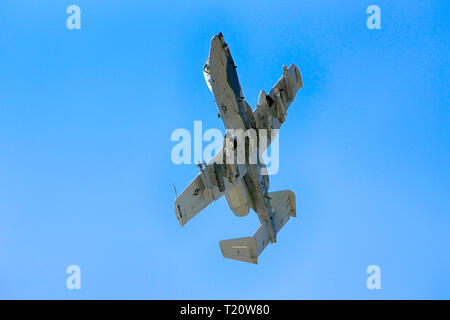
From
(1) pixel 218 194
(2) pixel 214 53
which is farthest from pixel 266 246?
(2) pixel 214 53

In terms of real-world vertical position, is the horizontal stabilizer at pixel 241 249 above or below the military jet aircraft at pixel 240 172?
below

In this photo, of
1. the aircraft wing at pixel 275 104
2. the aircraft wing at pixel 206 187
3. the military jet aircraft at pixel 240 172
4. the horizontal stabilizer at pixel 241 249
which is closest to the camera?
the aircraft wing at pixel 206 187

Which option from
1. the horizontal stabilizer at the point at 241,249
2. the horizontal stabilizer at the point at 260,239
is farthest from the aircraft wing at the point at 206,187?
the horizontal stabilizer at the point at 260,239

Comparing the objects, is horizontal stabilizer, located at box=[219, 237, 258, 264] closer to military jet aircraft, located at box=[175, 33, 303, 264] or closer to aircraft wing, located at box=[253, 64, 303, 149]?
military jet aircraft, located at box=[175, 33, 303, 264]

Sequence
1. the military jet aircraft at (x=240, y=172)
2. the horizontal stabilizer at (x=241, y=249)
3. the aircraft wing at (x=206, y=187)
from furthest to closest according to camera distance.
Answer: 1. the horizontal stabilizer at (x=241, y=249)
2. the military jet aircraft at (x=240, y=172)
3. the aircraft wing at (x=206, y=187)

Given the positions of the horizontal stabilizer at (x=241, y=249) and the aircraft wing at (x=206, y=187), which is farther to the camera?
the horizontal stabilizer at (x=241, y=249)

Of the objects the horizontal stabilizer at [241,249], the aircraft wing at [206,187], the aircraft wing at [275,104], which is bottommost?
the horizontal stabilizer at [241,249]

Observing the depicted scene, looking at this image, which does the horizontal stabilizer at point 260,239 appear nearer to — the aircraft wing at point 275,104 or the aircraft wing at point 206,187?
the aircraft wing at point 275,104

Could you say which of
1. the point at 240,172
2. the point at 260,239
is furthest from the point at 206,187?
the point at 260,239

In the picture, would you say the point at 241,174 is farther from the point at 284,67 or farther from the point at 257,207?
the point at 284,67
